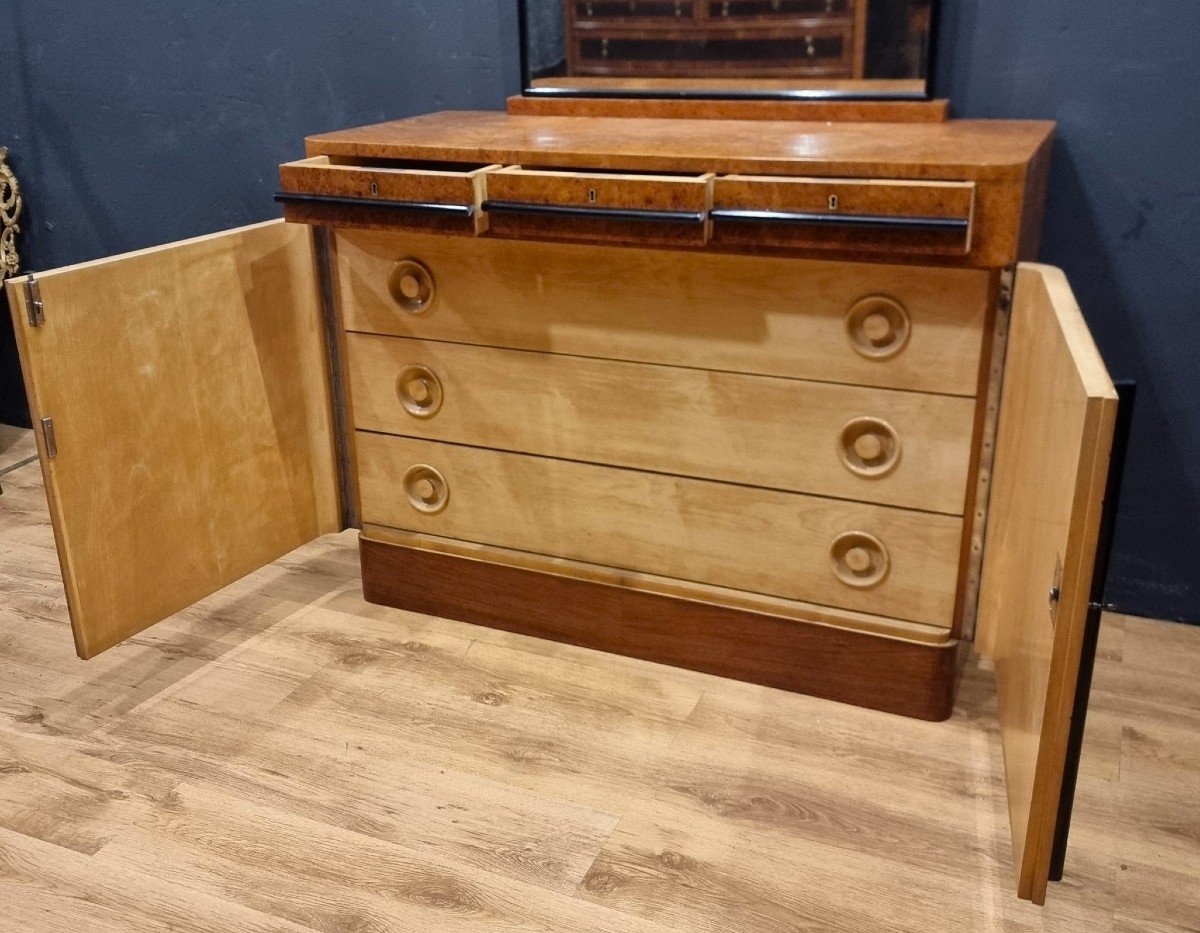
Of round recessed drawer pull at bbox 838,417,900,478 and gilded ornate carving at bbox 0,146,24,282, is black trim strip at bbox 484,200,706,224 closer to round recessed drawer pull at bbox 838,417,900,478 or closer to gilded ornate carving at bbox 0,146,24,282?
round recessed drawer pull at bbox 838,417,900,478

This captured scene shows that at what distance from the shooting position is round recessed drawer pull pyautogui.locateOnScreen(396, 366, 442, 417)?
1930 mm

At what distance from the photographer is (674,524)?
1843mm

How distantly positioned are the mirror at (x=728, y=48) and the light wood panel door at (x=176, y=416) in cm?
58

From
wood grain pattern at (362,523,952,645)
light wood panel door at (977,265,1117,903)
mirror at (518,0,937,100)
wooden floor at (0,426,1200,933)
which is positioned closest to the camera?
light wood panel door at (977,265,1117,903)

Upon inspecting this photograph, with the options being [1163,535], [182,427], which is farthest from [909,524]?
[182,427]

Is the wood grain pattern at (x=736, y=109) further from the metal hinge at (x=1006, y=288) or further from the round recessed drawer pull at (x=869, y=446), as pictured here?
the round recessed drawer pull at (x=869, y=446)

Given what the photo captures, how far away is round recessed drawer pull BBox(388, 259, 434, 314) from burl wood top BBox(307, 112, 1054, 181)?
188mm

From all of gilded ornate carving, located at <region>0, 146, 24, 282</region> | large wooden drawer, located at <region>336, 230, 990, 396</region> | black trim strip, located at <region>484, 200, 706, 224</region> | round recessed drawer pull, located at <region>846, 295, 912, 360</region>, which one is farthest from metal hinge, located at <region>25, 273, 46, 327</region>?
gilded ornate carving, located at <region>0, 146, 24, 282</region>

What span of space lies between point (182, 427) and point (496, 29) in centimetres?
93

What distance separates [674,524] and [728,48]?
0.81 meters

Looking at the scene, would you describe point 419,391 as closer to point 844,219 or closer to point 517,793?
point 517,793

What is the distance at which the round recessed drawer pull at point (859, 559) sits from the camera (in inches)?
67.4

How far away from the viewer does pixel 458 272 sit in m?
1.84

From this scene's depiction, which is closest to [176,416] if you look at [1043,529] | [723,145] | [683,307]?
[683,307]
